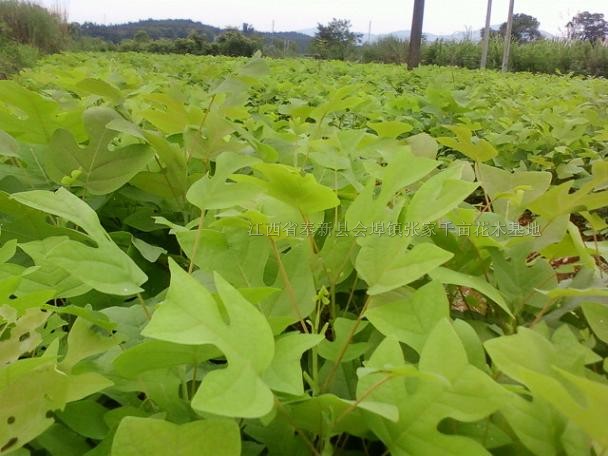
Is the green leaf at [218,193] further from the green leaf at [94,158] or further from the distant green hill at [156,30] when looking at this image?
the distant green hill at [156,30]

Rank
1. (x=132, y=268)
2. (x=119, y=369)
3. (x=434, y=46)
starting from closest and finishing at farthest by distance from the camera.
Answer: (x=119, y=369)
(x=132, y=268)
(x=434, y=46)

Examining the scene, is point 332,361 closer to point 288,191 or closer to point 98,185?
point 288,191

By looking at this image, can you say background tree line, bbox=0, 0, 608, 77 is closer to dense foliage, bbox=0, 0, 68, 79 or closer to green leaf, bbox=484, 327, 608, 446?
dense foliage, bbox=0, 0, 68, 79

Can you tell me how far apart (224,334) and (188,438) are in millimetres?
71

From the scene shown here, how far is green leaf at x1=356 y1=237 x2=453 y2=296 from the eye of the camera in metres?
0.46

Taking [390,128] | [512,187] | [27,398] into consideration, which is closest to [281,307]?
[27,398]

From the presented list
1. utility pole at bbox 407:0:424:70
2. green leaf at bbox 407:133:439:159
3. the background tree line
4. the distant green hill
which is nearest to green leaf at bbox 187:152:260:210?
green leaf at bbox 407:133:439:159

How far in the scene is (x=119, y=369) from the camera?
1.37 ft

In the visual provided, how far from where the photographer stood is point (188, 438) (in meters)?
0.37

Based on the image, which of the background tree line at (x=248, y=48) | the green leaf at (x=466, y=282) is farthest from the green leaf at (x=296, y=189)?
the background tree line at (x=248, y=48)

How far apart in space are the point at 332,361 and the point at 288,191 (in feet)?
0.55

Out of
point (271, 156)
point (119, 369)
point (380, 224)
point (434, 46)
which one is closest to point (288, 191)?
point (380, 224)

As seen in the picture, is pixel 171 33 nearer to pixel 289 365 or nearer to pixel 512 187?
pixel 512 187

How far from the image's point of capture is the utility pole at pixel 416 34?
9.94 meters
